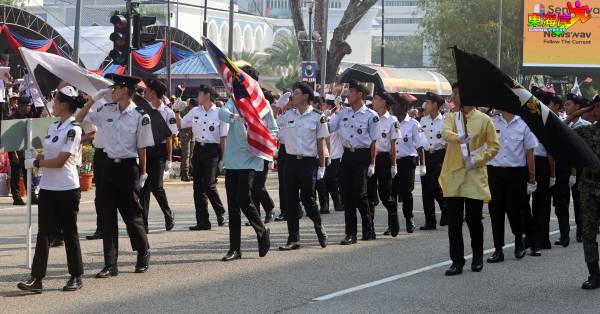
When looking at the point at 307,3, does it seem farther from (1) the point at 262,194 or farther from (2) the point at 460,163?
(2) the point at 460,163

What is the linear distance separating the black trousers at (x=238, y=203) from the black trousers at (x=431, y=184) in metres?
4.13

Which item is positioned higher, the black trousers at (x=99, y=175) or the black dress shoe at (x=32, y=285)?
the black trousers at (x=99, y=175)

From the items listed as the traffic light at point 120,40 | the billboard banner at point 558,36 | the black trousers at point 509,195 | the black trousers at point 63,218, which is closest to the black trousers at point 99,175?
the black trousers at point 63,218

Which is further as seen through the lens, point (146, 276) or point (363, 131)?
point (363, 131)

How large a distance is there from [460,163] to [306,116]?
7.81 feet

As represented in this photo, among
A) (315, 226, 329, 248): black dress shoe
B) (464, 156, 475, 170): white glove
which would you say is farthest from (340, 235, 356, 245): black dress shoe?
(464, 156, 475, 170): white glove

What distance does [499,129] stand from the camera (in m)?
13.5

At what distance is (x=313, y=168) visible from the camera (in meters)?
13.6

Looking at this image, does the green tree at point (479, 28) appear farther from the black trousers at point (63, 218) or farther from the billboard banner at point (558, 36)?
the black trousers at point (63, 218)

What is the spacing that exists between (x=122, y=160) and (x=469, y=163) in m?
3.45

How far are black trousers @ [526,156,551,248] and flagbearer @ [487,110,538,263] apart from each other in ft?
1.58

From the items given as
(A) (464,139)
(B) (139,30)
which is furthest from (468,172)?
(B) (139,30)

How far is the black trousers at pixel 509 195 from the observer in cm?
1297

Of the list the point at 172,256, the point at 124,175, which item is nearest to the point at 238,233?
the point at 172,256
